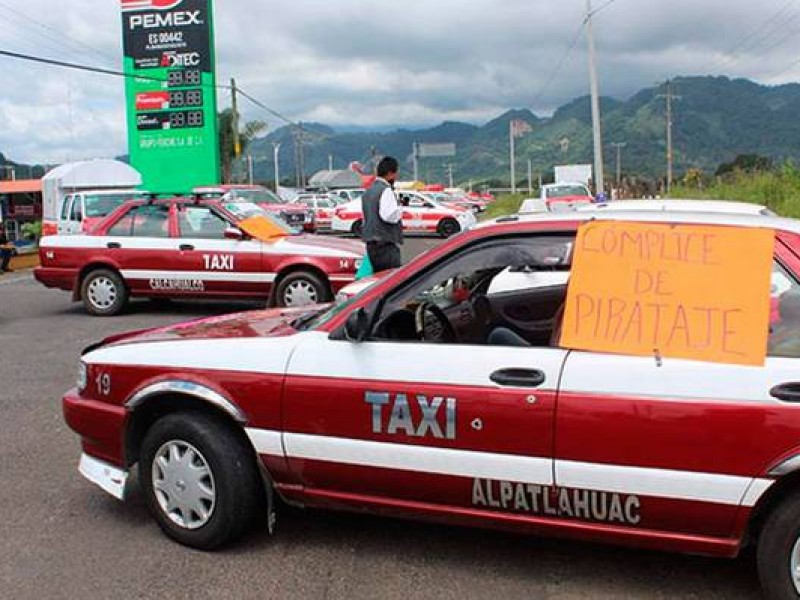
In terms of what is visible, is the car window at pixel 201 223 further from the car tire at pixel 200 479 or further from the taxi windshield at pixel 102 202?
the taxi windshield at pixel 102 202

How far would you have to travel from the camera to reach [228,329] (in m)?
4.08

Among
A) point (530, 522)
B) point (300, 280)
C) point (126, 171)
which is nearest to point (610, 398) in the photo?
point (530, 522)

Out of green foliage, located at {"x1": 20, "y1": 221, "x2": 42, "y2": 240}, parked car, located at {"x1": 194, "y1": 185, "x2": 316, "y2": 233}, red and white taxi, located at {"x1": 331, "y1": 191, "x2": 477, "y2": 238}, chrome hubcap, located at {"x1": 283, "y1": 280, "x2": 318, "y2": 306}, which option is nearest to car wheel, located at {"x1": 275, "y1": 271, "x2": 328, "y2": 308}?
chrome hubcap, located at {"x1": 283, "y1": 280, "x2": 318, "y2": 306}

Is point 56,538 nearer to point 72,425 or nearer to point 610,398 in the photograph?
point 72,425

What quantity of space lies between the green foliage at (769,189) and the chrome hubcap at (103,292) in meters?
11.7

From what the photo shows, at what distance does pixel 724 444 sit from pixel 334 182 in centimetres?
9010

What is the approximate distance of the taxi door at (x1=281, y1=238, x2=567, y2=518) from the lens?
3.15 metres

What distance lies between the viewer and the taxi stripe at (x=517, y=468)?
2926 mm

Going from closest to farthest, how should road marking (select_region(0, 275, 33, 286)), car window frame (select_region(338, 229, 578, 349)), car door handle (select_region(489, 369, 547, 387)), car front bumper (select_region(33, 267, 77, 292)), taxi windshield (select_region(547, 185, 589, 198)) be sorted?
car door handle (select_region(489, 369, 547, 387)) < car window frame (select_region(338, 229, 578, 349)) < car front bumper (select_region(33, 267, 77, 292)) < road marking (select_region(0, 275, 33, 286)) < taxi windshield (select_region(547, 185, 589, 198))

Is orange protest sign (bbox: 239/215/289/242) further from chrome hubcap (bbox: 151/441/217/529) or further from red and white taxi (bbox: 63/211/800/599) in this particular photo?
chrome hubcap (bbox: 151/441/217/529)

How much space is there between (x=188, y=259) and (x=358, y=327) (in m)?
7.46

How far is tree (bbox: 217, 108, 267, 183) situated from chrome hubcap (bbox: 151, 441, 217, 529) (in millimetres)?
45788

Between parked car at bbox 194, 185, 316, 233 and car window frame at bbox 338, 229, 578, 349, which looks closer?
car window frame at bbox 338, 229, 578, 349

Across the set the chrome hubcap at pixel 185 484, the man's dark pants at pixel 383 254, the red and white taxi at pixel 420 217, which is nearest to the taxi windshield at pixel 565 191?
the red and white taxi at pixel 420 217
